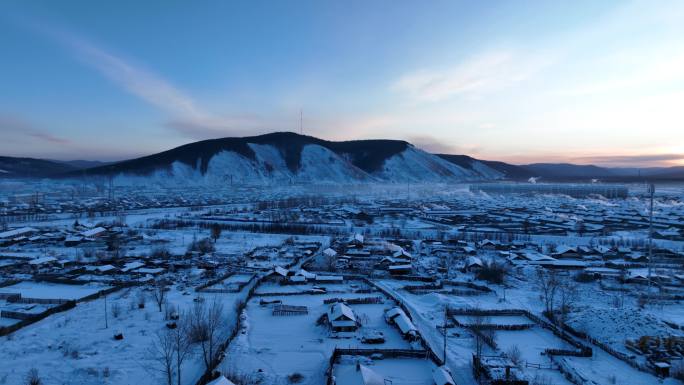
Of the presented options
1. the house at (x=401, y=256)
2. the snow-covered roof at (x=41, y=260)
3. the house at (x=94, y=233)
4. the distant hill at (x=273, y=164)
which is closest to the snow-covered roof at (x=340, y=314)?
the house at (x=401, y=256)

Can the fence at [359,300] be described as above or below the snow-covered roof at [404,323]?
below

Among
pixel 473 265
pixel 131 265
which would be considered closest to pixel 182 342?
pixel 131 265

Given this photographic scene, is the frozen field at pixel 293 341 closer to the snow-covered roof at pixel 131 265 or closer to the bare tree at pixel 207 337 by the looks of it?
the bare tree at pixel 207 337

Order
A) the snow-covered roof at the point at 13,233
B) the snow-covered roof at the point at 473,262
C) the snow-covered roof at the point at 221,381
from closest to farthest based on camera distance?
the snow-covered roof at the point at 221,381
the snow-covered roof at the point at 473,262
the snow-covered roof at the point at 13,233

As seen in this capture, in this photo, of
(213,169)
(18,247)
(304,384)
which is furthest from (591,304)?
(213,169)

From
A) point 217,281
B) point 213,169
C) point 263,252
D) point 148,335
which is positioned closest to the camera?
point 148,335

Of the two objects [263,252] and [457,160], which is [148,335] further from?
[457,160]
